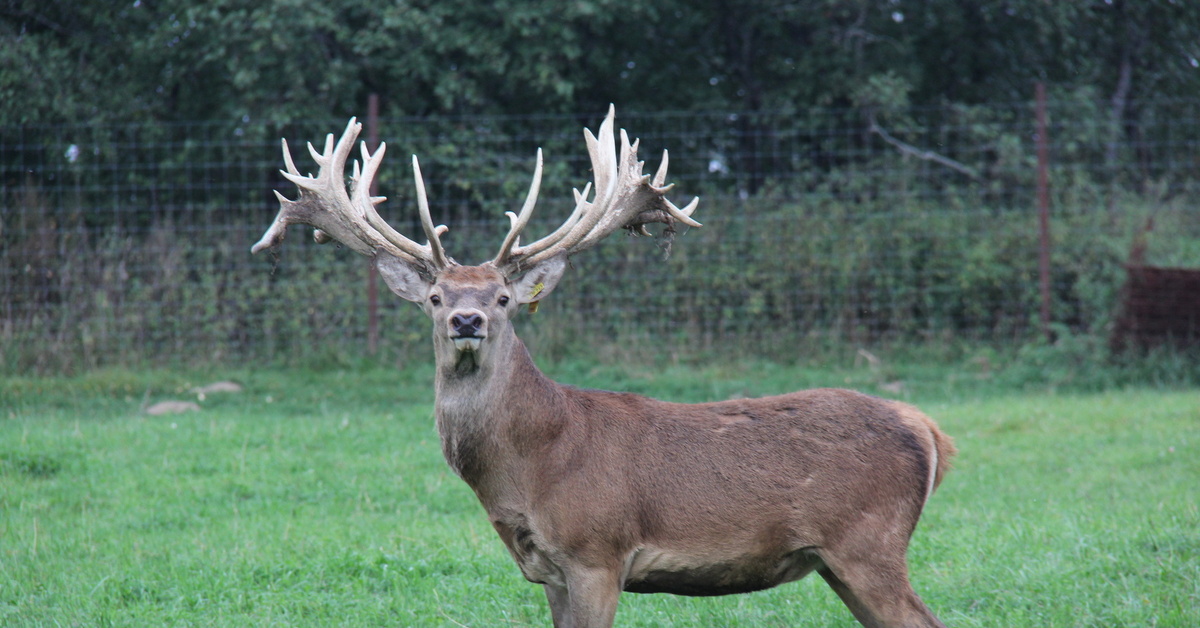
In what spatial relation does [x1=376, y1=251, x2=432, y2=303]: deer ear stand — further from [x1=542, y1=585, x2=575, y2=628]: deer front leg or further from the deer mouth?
[x1=542, y1=585, x2=575, y2=628]: deer front leg

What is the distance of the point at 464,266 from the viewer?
461 cm

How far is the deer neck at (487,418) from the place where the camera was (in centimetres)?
437

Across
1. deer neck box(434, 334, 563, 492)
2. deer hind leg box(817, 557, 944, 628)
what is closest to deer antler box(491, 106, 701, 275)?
deer neck box(434, 334, 563, 492)

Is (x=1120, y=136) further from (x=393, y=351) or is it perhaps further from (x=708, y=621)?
(x=708, y=621)

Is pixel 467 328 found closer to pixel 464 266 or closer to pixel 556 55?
pixel 464 266

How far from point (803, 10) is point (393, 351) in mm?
7975

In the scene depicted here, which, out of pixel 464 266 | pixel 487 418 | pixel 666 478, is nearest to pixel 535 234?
pixel 464 266

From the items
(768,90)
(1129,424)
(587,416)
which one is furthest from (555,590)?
(768,90)

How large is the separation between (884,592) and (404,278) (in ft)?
7.65

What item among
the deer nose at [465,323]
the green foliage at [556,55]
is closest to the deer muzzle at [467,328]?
the deer nose at [465,323]

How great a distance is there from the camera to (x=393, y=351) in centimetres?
1218

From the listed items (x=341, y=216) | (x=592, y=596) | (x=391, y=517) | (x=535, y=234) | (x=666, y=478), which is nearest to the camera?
(x=592, y=596)

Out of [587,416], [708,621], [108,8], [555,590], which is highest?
[108,8]

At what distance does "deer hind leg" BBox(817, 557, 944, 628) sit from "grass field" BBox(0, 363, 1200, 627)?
86 centimetres
